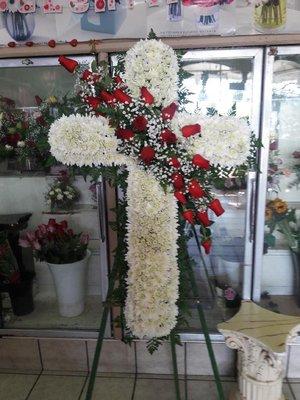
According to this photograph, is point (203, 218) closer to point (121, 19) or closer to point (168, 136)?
point (168, 136)

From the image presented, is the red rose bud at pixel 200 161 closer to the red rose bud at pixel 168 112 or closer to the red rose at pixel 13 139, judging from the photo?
the red rose bud at pixel 168 112

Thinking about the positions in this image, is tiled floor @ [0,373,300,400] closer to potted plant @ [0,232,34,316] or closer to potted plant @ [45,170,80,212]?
potted plant @ [0,232,34,316]

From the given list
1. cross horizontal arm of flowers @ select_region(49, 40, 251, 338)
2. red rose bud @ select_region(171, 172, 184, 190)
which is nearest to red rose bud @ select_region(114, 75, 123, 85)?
cross horizontal arm of flowers @ select_region(49, 40, 251, 338)

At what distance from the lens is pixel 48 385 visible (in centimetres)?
208

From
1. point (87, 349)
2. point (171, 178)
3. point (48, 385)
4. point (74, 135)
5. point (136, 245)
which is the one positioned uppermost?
point (74, 135)

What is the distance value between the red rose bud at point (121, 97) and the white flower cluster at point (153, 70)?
0.04m

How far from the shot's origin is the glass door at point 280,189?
1829mm

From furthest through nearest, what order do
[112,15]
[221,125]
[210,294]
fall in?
[210,294], [112,15], [221,125]

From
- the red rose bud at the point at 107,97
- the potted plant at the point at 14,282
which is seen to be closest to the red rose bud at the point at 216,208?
the red rose bud at the point at 107,97

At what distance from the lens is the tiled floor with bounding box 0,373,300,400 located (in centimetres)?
198

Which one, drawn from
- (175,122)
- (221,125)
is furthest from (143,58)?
(221,125)

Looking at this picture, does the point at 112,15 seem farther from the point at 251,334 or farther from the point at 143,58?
the point at 251,334

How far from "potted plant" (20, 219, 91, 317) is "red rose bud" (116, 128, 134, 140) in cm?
110

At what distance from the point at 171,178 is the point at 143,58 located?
400 mm
